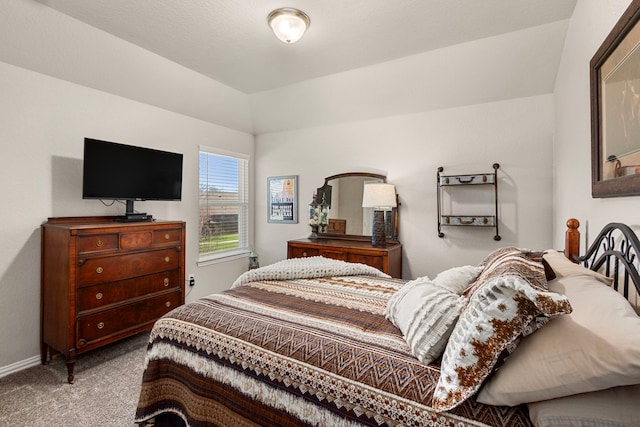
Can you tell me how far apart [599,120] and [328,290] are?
5.46 feet

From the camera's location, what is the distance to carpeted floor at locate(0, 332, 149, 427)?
1874mm

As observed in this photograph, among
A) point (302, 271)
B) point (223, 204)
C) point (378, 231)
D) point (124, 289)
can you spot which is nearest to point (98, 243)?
point (124, 289)

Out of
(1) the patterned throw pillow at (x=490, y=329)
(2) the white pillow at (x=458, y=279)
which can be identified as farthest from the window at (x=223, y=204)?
(1) the patterned throw pillow at (x=490, y=329)

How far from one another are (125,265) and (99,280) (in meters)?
0.22

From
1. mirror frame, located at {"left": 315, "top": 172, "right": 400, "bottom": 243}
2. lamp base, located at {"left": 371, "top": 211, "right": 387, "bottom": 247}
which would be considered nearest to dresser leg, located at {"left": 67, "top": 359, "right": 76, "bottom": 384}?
mirror frame, located at {"left": 315, "top": 172, "right": 400, "bottom": 243}

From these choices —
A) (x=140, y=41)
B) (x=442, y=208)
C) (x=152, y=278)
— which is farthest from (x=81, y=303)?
(x=442, y=208)

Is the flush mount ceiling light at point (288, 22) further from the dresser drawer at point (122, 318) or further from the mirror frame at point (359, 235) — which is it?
the dresser drawer at point (122, 318)

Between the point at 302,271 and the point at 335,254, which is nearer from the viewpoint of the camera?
the point at 302,271

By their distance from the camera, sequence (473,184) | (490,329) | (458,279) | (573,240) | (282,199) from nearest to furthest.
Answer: (490,329)
(458,279)
(573,240)
(473,184)
(282,199)

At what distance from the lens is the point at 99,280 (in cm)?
240

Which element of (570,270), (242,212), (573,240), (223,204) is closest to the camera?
(570,270)

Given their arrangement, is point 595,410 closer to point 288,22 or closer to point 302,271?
point 302,271

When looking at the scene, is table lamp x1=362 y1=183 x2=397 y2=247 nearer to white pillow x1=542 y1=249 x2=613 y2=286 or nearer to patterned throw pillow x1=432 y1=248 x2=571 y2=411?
white pillow x1=542 y1=249 x2=613 y2=286

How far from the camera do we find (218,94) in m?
3.69
